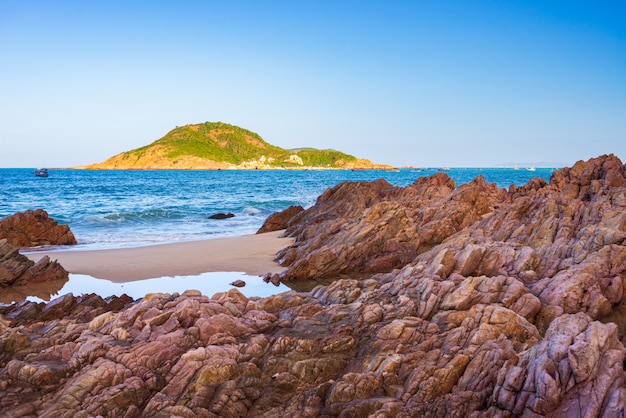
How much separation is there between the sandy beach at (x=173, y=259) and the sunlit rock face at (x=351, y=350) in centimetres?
583

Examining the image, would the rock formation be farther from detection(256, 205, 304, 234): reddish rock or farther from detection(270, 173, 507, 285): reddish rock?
detection(270, 173, 507, 285): reddish rock

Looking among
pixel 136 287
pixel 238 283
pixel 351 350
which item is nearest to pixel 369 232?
pixel 238 283

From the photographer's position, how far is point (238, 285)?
52.6 ft

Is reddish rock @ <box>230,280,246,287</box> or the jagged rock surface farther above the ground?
the jagged rock surface

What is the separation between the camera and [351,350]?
8.59m

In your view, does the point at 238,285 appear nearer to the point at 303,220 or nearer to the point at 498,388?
the point at 498,388

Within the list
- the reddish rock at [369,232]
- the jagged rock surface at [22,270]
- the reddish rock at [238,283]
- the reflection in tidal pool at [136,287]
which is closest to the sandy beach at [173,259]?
the reflection in tidal pool at [136,287]

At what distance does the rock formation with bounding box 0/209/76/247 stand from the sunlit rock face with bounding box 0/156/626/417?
46.4 feet

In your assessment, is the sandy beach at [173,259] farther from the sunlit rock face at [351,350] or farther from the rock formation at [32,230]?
the sunlit rock face at [351,350]

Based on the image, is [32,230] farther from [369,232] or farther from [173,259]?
[369,232]

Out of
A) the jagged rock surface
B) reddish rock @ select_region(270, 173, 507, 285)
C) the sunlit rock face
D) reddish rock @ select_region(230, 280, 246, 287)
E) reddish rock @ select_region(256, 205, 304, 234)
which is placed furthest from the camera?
reddish rock @ select_region(256, 205, 304, 234)

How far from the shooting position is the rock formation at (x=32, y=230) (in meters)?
24.3

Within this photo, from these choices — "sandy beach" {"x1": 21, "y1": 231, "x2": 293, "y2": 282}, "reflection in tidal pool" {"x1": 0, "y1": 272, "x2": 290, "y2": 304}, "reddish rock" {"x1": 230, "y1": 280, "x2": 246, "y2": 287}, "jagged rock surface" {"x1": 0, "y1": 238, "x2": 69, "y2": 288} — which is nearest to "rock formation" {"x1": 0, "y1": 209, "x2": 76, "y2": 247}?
"sandy beach" {"x1": 21, "y1": 231, "x2": 293, "y2": 282}

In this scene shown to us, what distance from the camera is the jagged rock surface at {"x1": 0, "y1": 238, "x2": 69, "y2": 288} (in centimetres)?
1572
